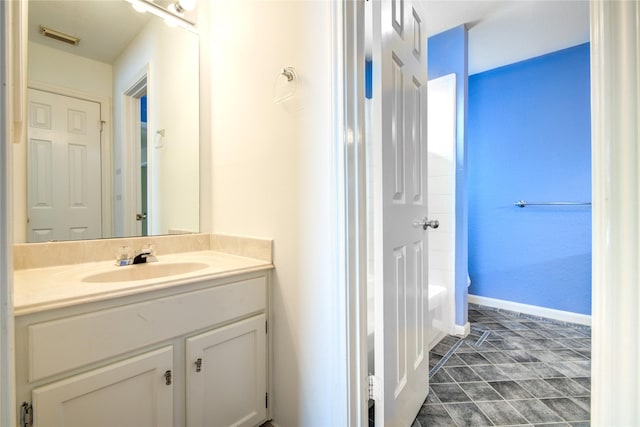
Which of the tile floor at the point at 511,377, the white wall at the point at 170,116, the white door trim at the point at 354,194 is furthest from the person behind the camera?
the white wall at the point at 170,116

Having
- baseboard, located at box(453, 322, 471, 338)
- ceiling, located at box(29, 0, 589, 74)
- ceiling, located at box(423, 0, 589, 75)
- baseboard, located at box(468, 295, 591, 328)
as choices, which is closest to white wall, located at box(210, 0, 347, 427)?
ceiling, located at box(29, 0, 589, 74)

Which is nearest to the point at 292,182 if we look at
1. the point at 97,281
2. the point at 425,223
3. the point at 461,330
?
the point at 425,223

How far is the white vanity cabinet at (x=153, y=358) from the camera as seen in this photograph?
0.76 meters

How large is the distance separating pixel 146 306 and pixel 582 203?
3.18m

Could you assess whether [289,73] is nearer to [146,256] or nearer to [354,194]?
[354,194]

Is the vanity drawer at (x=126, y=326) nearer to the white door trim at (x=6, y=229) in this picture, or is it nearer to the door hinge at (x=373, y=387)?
the white door trim at (x=6, y=229)

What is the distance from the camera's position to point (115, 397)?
0.88m

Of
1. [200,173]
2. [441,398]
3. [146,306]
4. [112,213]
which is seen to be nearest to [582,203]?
[441,398]

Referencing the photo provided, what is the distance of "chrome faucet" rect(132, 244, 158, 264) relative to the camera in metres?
1.29

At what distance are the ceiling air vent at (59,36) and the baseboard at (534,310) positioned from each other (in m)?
3.61

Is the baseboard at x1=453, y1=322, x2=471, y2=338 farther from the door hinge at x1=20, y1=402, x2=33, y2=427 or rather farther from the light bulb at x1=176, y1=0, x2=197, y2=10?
the light bulb at x1=176, y1=0, x2=197, y2=10

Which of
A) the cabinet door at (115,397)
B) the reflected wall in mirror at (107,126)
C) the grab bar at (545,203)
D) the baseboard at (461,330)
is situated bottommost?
the baseboard at (461,330)

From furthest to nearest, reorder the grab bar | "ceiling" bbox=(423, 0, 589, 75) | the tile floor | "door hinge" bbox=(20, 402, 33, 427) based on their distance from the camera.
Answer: the grab bar → "ceiling" bbox=(423, 0, 589, 75) → the tile floor → "door hinge" bbox=(20, 402, 33, 427)

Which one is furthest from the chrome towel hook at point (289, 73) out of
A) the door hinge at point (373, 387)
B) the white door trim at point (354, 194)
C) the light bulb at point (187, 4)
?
the door hinge at point (373, 387)
